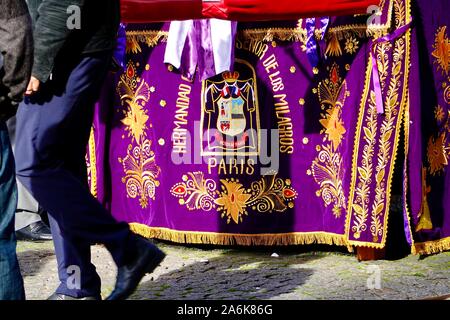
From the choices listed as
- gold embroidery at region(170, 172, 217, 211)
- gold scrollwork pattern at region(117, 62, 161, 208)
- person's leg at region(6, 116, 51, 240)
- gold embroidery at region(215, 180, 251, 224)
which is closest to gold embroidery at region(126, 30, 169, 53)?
gold scrollwork pattern at region(117, 62, 161, 208)

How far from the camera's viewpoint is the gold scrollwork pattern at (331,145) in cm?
565

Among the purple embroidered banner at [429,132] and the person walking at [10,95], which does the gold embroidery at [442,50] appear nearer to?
the purple embroidered banner at [429,132]

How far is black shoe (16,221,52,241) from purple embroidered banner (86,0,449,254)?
647mm

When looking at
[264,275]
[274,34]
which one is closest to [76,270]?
[264,275]

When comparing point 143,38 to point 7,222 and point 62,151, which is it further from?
point 7,222

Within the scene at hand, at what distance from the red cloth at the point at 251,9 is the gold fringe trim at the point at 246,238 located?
136cm

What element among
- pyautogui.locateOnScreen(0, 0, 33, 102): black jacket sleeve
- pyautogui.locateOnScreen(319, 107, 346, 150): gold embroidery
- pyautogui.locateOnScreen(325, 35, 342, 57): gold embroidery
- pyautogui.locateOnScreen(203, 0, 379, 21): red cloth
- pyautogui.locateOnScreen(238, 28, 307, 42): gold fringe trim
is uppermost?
pyautogui.locateOnScreen(203, 0, 379, 21): red cloth

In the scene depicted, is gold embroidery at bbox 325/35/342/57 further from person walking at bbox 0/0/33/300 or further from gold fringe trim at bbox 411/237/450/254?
person walking at bbox 0/0/33/300

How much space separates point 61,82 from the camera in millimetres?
3971

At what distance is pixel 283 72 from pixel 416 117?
83cm

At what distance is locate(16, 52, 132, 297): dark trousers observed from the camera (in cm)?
396

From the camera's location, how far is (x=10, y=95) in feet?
11.6

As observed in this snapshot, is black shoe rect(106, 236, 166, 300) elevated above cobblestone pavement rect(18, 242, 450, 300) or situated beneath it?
elevated above

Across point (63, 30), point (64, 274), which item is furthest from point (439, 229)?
point (63, 30)
